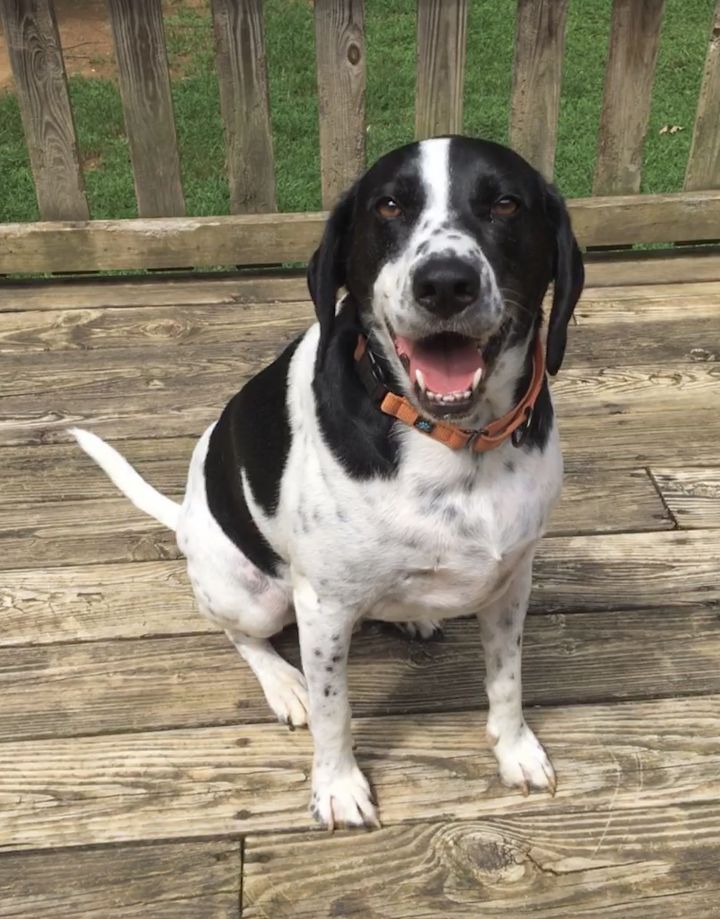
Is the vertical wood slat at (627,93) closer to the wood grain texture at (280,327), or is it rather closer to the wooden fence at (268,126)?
the wooden fence at (268,126)

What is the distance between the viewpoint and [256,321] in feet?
Result: 12.5

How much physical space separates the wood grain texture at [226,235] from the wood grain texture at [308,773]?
2.29 metres

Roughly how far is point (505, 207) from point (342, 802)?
4.41 feet

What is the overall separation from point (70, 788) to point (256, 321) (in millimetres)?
2127

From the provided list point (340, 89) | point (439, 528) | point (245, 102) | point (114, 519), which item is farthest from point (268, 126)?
point (439, 528)

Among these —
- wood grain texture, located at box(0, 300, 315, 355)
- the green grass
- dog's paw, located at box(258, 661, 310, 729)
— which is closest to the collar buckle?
dog's paw, located at box(258, 661, 310, 729)

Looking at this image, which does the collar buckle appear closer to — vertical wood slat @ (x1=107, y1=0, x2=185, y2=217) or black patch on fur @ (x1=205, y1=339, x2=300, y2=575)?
black patch on fur @ (x1=205, y1=339, x2=300, y2=575)

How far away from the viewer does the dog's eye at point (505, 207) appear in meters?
1.71

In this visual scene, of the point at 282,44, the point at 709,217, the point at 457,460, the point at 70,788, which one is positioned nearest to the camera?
the point at 457,460


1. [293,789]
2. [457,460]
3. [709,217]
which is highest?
[457,460]

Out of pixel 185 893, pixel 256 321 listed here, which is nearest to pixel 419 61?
pixel 256 321

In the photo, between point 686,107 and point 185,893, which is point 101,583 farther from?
point 686,107

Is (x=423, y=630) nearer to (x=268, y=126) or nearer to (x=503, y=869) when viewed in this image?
(x=503, y=869)

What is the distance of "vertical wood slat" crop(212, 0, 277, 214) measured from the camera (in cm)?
351
